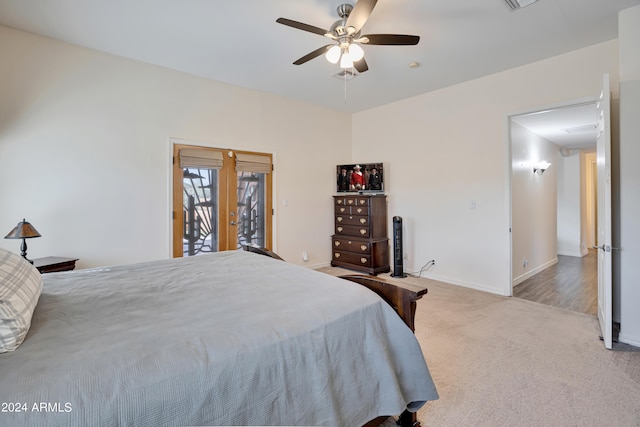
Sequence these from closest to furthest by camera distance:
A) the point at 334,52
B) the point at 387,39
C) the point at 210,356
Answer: the point at 210,356 < the point at 387,39 < the point at 334,52

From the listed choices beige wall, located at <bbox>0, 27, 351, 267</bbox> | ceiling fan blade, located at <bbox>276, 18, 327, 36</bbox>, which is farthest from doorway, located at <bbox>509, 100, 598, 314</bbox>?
beige wall, located at <bbox>0, 27, 351, 267</bbox>

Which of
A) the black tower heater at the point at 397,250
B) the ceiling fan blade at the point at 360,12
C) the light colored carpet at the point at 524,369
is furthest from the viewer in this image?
the black tower heater at the point at 397,250

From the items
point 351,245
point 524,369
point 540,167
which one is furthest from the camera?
point 540,167

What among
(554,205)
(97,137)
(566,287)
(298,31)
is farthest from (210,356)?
(554,205)

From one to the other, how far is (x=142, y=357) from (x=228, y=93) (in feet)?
13.1

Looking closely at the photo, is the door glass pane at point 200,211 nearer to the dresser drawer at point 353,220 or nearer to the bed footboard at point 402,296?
the dresser drawer at point 353,220

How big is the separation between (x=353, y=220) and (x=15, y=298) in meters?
4.40

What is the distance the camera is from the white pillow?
930 mm

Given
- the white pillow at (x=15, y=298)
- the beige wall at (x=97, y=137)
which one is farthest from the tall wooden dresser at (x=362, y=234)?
the white pillow at (x=15, y=298)

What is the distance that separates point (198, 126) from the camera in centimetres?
401

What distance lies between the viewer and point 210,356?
3.18ft

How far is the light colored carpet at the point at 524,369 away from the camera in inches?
69.2

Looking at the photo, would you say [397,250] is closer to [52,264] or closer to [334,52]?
[334,52]

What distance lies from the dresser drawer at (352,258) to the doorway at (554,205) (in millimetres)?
2008
